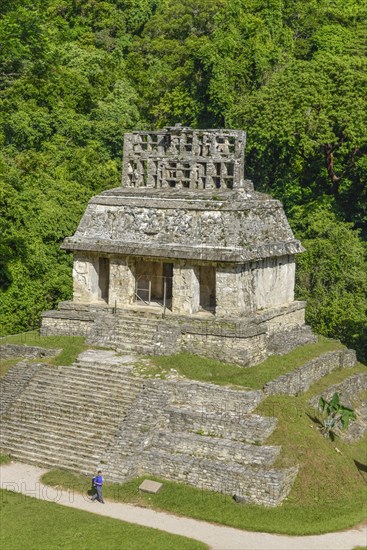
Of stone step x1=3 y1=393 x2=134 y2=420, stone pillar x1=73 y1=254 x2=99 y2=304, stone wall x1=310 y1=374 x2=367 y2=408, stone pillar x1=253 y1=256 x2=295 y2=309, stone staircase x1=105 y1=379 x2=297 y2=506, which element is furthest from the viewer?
stone pillar x1=73 y1=254 x2=99 y2=304

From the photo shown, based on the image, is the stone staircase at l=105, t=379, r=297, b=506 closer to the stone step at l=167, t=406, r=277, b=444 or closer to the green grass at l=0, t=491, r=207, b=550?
the stone step at l=167, t=406, r=277, b=444

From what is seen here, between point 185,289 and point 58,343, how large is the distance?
3.88 metres

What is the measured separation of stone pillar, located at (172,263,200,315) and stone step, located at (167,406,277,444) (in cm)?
435

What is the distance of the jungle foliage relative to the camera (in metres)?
34.6

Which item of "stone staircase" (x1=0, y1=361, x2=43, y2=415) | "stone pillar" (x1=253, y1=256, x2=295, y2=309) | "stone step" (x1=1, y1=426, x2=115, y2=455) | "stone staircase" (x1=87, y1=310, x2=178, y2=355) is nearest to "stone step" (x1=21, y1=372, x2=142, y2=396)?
"stone staircase" (x1=0, y1=361, x2=43, y2=415)

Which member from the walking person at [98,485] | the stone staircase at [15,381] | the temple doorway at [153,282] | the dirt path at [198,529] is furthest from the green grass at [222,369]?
the dirt path at [198,529]

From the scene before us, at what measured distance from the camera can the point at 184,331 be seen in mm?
26906

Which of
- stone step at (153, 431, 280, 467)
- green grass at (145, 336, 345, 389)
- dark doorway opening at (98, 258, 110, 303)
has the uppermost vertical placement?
dark doorway opening at (98, 258, 110, 303)

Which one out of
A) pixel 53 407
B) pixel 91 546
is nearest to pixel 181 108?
pixel 53 407

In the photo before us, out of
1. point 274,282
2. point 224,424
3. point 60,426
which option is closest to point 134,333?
point 60,426

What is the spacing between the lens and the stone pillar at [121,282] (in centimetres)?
2873

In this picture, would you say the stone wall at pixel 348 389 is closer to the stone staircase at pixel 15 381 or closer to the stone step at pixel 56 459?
the stone step at pixel 56 459

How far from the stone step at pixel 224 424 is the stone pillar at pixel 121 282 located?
560 centimetres

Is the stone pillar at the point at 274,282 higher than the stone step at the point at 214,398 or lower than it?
higher
